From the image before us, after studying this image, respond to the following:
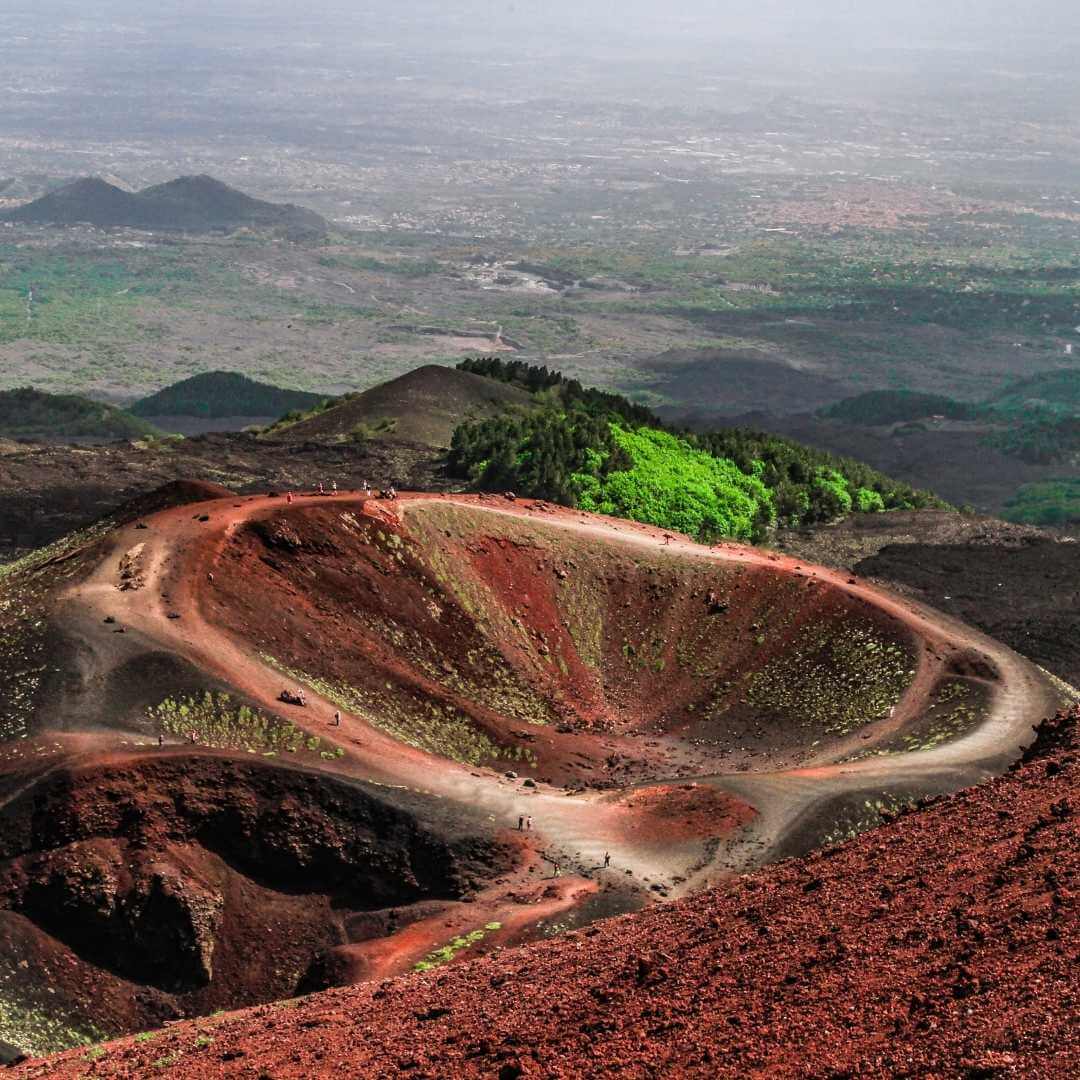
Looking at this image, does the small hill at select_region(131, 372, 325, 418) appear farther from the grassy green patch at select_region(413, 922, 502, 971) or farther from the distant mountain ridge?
the grassy green patch at select_region(413, 922, 502, 971)

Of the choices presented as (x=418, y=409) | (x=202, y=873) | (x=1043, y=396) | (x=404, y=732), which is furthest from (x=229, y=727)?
(x=1043, y=396)

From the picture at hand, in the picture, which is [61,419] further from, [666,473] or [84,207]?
[84,207]

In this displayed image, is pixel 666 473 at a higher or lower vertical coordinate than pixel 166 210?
lower

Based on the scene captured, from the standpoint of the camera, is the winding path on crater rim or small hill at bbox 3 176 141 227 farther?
small hill at bbox 3 176 141 227

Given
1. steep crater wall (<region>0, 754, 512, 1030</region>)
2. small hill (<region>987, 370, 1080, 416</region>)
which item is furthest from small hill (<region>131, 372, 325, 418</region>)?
steep crater wall (<region>0, 754, 512, 1030</region>)

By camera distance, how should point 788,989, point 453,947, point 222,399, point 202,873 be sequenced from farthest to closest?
point 222,399 < point 202,873 < point 453,947 < point 788,989

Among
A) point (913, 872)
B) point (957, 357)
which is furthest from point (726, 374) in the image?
point (913, 872)
